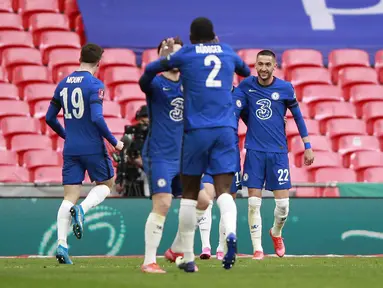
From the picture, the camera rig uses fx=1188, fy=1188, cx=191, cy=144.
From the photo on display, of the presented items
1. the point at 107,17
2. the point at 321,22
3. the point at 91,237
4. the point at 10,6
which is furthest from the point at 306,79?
the point at 91,237

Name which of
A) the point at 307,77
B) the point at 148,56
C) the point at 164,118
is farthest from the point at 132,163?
the point at 164,118

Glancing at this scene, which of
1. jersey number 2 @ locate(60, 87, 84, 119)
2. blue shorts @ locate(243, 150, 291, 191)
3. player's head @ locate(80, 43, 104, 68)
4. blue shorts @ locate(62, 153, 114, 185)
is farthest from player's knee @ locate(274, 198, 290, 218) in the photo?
player's head @ locate(80, 43, 104, 68)

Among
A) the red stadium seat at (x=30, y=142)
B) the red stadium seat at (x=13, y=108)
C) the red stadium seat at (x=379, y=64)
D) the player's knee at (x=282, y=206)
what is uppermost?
the red stadium seat at (x=379, y=64)

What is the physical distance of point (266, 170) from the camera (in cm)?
1279

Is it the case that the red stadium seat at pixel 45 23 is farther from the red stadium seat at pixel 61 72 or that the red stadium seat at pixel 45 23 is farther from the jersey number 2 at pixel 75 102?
the jersey number 2 at pixel 75 102

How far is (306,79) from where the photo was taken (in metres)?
20.0

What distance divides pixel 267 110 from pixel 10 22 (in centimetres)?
858

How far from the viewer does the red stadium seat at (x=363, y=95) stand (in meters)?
20.0

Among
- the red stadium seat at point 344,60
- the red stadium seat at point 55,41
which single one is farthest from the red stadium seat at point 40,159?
the red stadium seat at point 344,60

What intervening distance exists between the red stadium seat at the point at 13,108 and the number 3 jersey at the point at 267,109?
6.35 metres

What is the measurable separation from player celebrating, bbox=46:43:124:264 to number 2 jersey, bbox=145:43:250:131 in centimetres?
221

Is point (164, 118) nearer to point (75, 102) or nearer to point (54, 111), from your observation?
point (75, 102)

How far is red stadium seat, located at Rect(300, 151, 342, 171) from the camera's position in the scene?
59.1 feet

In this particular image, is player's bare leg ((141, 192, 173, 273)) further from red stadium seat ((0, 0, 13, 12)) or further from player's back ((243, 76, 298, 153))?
red stadium seat ((0, 0, 13, 12))
